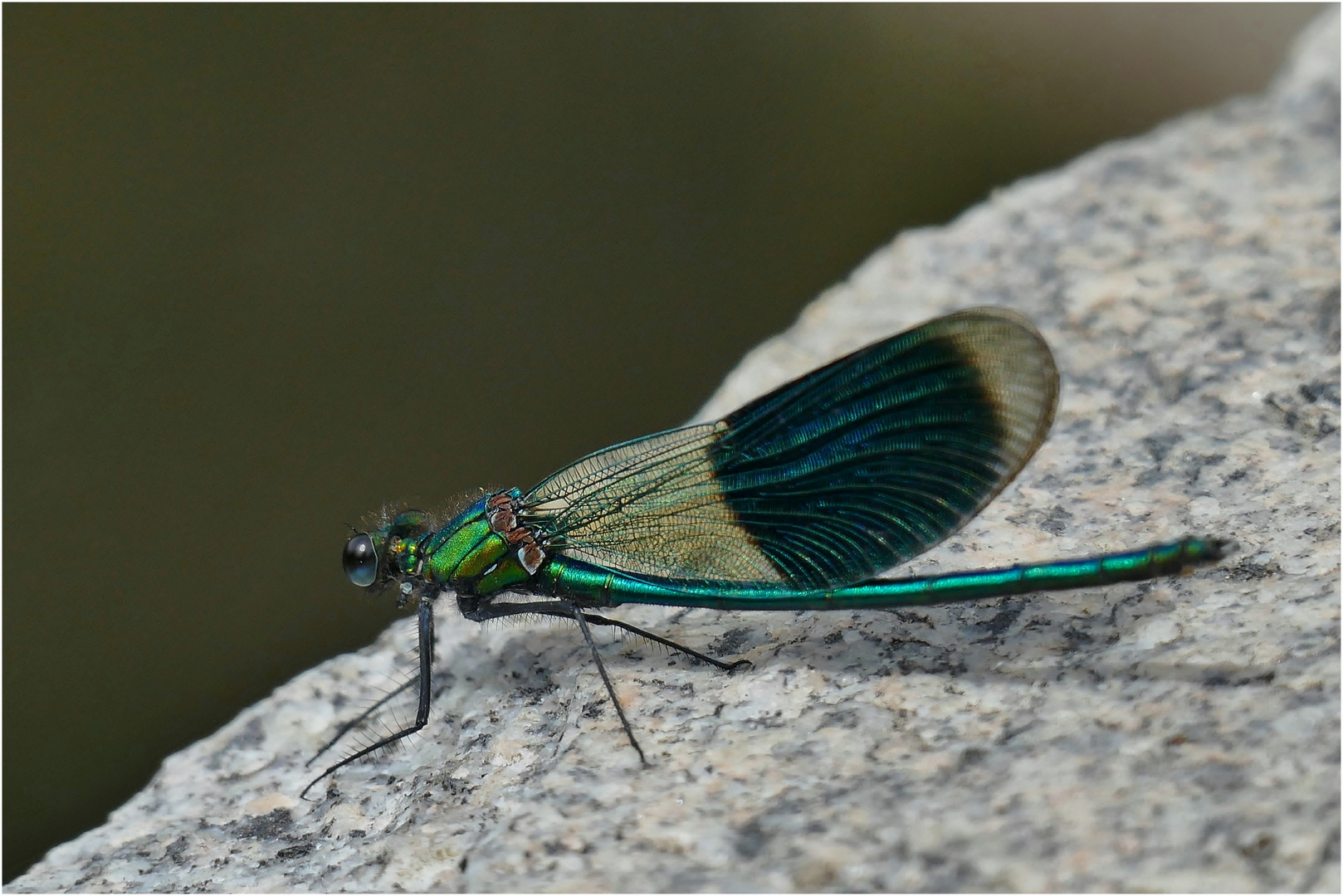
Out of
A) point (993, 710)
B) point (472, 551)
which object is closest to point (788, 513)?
point (993, 710)

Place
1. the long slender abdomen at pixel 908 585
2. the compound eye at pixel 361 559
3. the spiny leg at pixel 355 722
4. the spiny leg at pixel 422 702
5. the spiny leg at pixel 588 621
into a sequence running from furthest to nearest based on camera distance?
the compound eye at pixel 361 559 → the spiny leg at pixel 355 722 → the spiny leg at pixel 422 702 → the spiny leg at pixel 588 621 → the long slender abdomen at pixel 908 585

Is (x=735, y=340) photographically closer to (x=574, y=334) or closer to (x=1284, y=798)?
(x=574, y=334)

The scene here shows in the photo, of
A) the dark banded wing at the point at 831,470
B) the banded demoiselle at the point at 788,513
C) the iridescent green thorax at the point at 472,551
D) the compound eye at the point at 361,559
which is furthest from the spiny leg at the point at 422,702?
the dark banded wing at the point at 831,470

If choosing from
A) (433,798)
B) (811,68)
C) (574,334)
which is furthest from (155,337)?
(433,798)

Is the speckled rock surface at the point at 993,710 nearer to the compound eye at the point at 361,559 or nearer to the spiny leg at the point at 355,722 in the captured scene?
the spiny leg at the point at 355,722

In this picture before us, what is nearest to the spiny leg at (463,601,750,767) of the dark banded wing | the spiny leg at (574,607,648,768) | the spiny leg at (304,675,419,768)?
the spiny leg at (574,607,648,768)

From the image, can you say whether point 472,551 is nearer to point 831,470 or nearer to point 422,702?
point 422,702
